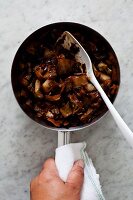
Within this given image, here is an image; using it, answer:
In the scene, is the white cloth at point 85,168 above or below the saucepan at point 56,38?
below

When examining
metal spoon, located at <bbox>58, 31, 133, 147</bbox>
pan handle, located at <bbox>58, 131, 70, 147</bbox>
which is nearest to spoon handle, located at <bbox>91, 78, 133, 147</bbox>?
metal spoon, located at <bbox>58, 31, 133, 147</bbox>

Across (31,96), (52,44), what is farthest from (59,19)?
(31,96)

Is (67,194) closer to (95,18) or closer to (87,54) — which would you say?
(87,54)

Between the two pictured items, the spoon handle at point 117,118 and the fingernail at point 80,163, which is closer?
the spoon handle at point 117,118

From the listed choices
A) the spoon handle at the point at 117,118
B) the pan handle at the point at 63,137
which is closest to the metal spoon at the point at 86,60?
the spoon handle at the point at 117,118

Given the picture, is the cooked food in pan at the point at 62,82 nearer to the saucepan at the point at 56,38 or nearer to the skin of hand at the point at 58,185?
the saucepan at the point at 56,38

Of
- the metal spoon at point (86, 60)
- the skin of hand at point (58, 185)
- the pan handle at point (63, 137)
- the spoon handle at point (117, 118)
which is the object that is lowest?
the skin of hand at point (58, 185)

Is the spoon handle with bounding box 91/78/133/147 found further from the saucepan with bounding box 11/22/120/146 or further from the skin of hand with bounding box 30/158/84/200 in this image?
the skin of hand with bounding box 30/158/84/200
